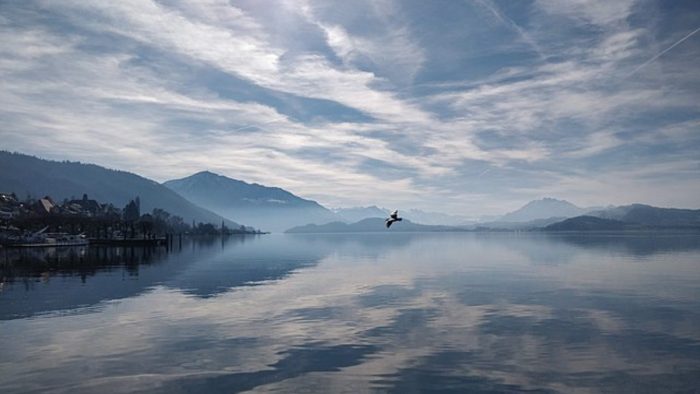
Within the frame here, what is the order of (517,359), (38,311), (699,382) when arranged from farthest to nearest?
(38,311) < (517,359) < (699,382)

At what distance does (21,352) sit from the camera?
120 feet

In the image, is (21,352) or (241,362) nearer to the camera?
(241,362)

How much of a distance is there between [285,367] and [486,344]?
662 inches

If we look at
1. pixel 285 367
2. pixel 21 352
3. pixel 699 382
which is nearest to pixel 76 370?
pixel 21 352

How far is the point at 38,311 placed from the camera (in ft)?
176

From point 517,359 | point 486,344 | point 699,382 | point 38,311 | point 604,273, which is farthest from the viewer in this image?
point 604,273

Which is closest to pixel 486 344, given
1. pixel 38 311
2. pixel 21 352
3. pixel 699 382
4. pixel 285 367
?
pixel 699 382

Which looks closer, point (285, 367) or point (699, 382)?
point (699, 382)

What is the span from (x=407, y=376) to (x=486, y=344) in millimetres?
11035

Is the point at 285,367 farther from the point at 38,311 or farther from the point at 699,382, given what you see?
the point at 38,311

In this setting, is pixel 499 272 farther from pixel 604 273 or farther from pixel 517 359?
pixel 517 359

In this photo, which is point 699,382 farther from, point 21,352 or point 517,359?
point 21,352

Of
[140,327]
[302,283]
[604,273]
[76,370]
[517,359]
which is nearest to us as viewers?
[76,370]

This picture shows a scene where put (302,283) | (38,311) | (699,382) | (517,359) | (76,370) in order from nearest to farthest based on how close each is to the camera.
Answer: (699,382) < (76,370) < (517,359) < (38,311) < (302,283)
